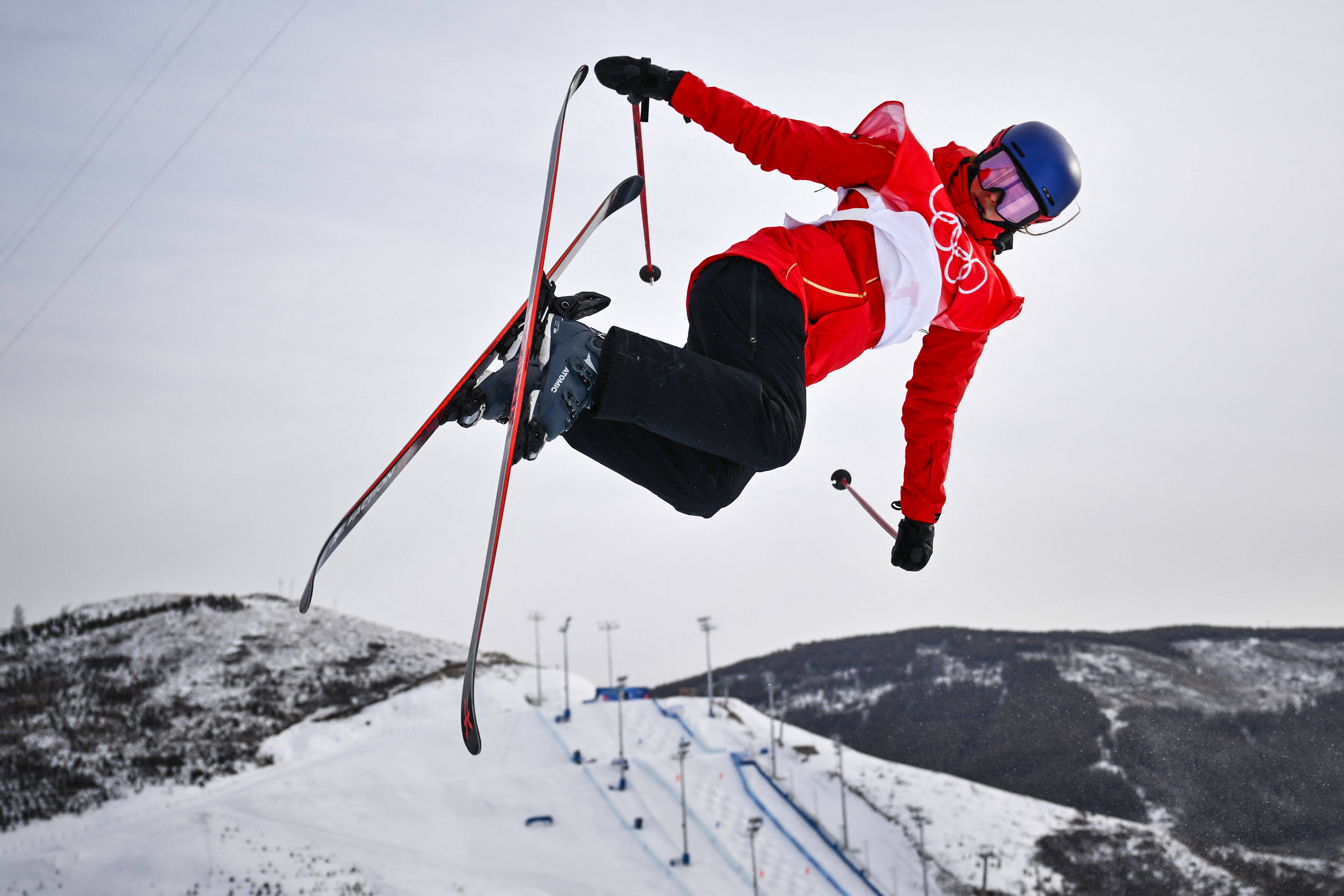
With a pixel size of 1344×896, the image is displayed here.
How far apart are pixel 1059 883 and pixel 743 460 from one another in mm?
29524

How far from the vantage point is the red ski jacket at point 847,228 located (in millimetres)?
3064

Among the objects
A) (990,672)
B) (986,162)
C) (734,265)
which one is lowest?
(990,672)

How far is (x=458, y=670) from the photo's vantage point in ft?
146

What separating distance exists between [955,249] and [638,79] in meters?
1.30

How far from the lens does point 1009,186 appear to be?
3287mm

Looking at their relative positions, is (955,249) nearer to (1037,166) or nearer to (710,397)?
(1037,166)

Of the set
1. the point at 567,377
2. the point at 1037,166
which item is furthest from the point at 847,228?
the point at 567,377

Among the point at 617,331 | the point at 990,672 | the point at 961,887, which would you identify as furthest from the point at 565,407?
the point at 990,672

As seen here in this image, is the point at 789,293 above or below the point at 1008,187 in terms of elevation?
below

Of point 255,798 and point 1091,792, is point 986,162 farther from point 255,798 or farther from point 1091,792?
point 1091,792

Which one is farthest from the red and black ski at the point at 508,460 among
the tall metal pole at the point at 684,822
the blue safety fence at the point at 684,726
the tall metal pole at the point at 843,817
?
the blue safety fence at the point at 684,726

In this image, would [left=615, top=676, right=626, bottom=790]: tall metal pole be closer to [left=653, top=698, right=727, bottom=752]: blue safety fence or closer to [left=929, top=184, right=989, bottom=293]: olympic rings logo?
[left=653, top=698, right=727, bottom=752]: blue safety fence

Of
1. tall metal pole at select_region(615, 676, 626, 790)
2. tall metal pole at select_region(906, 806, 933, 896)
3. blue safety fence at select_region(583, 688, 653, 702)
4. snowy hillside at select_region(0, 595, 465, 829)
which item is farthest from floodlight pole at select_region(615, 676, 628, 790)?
snowy hillside at select_region(0, 595, 465, 829)

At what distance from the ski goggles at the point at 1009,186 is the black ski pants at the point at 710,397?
985 mm
